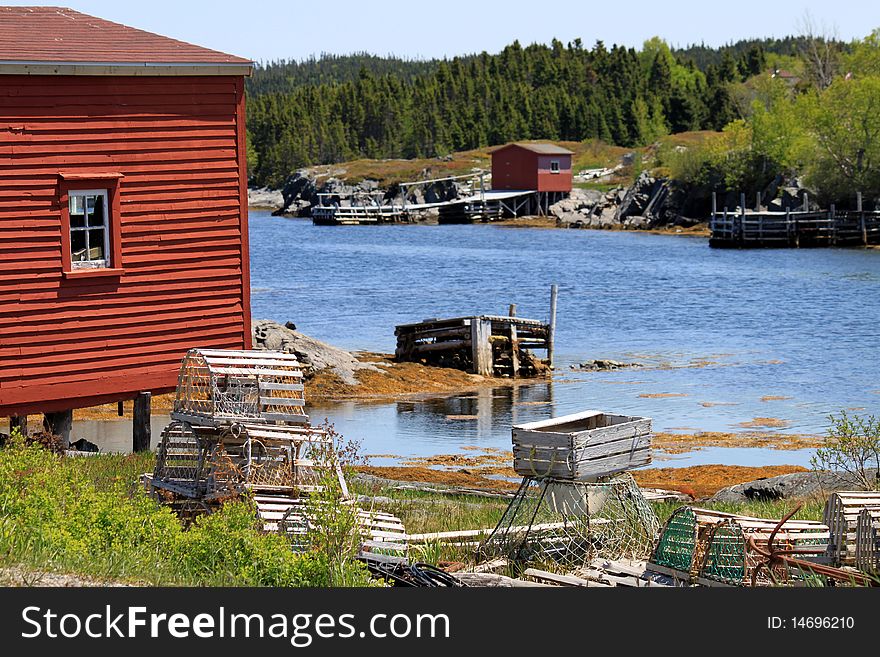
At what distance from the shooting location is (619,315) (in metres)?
50.5

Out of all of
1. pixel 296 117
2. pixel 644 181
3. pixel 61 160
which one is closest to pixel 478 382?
pixel 61 160

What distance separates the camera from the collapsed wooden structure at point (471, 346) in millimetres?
34188

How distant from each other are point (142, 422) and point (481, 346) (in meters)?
15.0

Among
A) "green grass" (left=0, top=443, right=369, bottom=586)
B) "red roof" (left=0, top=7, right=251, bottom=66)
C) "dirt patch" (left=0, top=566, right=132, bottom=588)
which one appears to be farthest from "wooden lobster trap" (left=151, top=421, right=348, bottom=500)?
"red roof" (left=0, top=7, right=251, bottom=66)

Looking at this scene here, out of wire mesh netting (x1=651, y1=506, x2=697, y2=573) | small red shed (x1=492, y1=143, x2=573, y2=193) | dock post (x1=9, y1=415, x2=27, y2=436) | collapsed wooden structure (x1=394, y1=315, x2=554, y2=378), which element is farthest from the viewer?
small red shed (x1=492, y1=143, x2=573, y2=193)

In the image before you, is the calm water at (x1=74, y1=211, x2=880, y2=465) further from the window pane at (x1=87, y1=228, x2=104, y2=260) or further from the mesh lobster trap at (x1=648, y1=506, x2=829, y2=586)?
the mesh lobster trap at (x1=648, y1=506, x2=829, y2=586)

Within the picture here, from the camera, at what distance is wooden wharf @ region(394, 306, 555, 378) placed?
3419 cm

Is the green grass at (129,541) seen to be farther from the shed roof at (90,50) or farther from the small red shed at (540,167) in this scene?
the small red shed at (540,167)

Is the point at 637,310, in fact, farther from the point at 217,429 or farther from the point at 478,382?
the point at 217,429

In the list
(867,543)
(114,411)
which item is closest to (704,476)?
(867,543)

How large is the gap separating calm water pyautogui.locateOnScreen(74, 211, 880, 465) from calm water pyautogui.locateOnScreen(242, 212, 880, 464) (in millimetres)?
91

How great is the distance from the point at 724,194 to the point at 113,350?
296 ft

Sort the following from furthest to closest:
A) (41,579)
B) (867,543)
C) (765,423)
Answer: (765,423), (867,543), (41,579)

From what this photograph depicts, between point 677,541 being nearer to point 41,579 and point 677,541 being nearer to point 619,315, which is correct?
point 41,579
